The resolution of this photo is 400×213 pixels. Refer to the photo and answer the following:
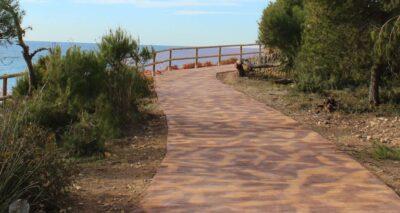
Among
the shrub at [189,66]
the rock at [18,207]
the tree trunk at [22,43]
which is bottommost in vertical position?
the shrub at [189,66]

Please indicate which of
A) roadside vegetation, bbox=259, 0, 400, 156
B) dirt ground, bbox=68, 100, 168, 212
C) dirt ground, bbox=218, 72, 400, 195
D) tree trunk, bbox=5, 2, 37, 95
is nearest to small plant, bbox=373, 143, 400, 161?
dirt ground, bbox=218, 72, 400, 195

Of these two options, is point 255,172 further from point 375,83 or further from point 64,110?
point 375,83

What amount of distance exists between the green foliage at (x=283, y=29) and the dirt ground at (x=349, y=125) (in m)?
3.28

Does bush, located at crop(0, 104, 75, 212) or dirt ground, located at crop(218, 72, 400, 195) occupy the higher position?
bush, located at crop(0, 104, 75, 212)

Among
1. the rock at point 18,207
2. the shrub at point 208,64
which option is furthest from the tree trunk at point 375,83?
the shrub at point 208,64

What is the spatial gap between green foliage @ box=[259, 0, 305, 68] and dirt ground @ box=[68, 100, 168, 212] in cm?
1119

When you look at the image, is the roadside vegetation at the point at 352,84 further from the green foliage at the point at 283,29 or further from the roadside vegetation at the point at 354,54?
the green foliage at the point at 283,29

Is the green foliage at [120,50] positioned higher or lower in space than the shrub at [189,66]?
higher

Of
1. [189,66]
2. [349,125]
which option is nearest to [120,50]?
[349,125]

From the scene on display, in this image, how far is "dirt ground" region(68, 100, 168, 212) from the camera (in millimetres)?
6414

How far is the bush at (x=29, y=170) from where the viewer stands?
5.53 m

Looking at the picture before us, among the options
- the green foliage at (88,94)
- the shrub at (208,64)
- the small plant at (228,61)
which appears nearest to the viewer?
the green foliage at (88,94)

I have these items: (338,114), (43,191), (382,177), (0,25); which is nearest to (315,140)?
(382,177)

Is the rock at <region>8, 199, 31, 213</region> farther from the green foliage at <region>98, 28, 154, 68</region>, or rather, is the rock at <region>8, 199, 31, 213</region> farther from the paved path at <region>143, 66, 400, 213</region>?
the green foliage at <region>98, 28, 154, 68</region>
